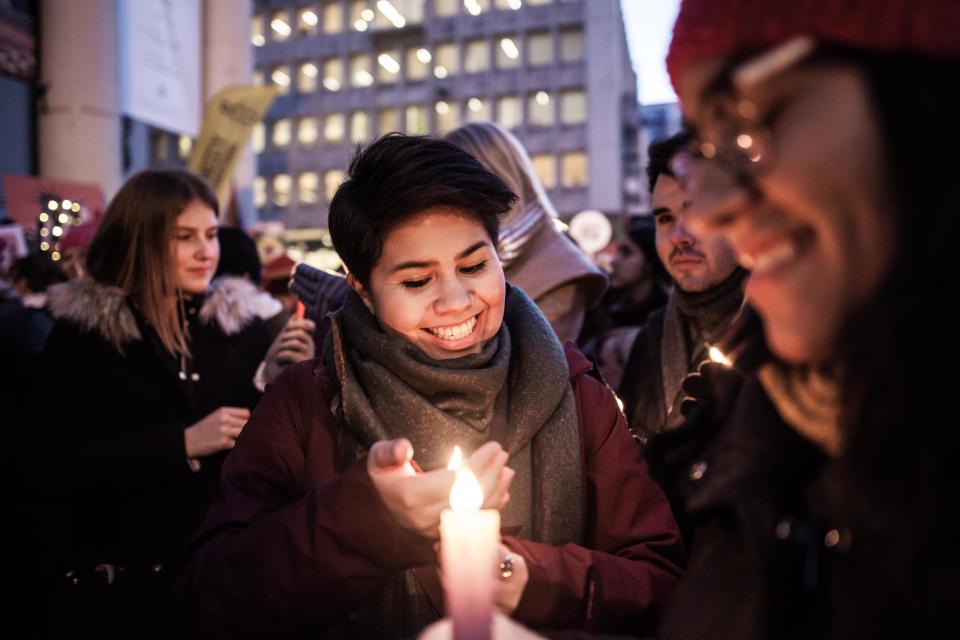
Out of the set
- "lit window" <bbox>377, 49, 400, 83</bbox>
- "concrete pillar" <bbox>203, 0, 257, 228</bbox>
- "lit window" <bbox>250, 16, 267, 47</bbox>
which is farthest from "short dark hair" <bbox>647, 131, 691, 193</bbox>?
"lit window" <bbox>250, 16, 267, 47</bbox>

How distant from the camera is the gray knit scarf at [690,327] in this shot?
2.79 meters

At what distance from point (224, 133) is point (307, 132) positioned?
37961 mm

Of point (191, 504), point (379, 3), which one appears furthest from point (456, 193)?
point (379, 3)

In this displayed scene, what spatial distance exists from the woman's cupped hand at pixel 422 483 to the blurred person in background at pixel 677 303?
4.80 feet

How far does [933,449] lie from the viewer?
0.74 meters

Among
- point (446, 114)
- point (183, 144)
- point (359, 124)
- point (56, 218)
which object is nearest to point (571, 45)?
point (446, 114)

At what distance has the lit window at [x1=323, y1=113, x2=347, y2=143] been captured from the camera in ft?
144

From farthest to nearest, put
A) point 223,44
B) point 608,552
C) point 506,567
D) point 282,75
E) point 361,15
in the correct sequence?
1. point 282,75
2. point 361,15
3. point 223,44
4. point 608,552
5. point 506,567

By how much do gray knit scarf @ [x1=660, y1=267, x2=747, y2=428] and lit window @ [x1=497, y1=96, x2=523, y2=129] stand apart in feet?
128

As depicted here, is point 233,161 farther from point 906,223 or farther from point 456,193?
point 906,223

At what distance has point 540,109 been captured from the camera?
1583 inches

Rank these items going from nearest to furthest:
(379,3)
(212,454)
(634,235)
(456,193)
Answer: (456,193) → (212,454) → (634,235) → (379,3)

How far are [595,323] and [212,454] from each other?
208cm

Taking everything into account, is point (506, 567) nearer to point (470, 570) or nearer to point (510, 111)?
point (470, 570)
